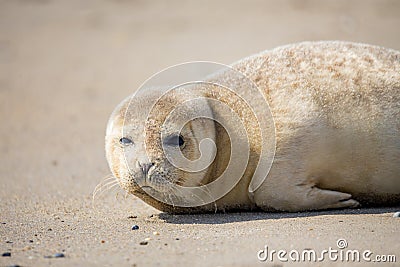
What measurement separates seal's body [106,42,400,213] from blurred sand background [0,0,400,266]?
6.2 inches

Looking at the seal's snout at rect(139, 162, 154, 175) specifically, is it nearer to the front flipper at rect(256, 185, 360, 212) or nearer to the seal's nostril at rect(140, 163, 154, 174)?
the seal's nostril at rect(140, 163, 154, 174)

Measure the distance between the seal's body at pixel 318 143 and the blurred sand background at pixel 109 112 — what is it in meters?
0.16

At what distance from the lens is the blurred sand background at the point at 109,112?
383 cm

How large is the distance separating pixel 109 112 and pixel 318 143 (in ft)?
18.9

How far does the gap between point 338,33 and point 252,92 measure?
8.39 metres

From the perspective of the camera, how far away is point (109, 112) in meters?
9.80

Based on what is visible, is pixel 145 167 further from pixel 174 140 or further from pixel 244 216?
A: pixel 244 216

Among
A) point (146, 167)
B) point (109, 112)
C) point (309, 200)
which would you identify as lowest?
point (309, 200)

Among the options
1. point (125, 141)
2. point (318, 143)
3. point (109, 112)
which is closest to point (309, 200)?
point (318, 143)

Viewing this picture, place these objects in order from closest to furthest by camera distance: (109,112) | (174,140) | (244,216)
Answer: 1. (174,140)
2. (244,216)
3. (109,112)

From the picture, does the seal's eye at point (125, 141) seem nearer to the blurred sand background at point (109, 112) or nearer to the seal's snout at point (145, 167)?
the seal's snout at point (145, 167)

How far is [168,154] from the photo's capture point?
14.3ft

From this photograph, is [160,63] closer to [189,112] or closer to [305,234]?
[189,112]

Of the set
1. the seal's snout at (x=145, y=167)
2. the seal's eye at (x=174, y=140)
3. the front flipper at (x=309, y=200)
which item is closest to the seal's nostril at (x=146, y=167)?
the seal's snout at (x=145, y=167)
